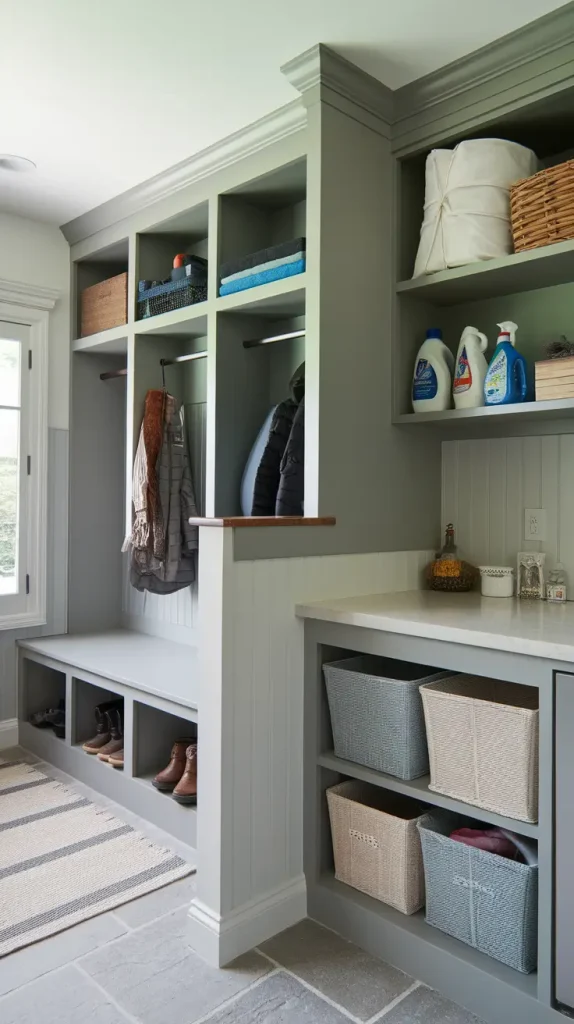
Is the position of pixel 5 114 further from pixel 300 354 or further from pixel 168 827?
pixel 168 827

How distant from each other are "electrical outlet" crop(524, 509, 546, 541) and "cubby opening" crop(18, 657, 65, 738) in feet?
7.35

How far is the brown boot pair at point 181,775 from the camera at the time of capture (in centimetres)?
243

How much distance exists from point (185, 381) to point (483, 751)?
233cm

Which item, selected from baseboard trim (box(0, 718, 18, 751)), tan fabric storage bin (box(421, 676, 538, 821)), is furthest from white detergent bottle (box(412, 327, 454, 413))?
baseboard trim (box(0, 718, 18, 751))

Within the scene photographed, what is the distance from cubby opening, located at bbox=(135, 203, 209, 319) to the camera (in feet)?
10.3

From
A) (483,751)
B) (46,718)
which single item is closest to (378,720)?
(483,751)

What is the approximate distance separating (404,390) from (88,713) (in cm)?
A: 194

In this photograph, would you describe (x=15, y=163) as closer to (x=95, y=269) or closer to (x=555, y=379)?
(x=95, y=269)

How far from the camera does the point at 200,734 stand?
1.93 m

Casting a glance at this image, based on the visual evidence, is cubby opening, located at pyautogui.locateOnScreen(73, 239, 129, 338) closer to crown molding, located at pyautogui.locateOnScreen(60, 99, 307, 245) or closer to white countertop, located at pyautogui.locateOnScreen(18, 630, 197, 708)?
crown molding, located at pyautogui.locateOnScreen(60, 99, 307, 245)

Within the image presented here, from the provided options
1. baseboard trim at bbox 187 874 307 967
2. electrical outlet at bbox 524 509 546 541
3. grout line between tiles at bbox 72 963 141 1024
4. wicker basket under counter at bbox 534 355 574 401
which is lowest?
grout line between tiles at bbox 72 963 141 1024

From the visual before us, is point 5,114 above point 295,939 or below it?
above

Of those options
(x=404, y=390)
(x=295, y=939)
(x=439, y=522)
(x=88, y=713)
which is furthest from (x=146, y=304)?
(x=295, y=939)

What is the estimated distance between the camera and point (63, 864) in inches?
91.5
